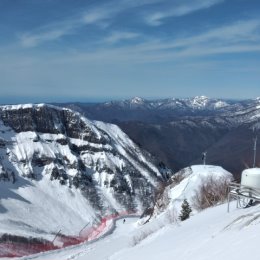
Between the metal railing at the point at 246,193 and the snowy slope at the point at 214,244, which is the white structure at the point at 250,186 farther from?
the snowy slope at the point at 214,244

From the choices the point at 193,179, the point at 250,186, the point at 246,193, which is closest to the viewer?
the point at 250,186

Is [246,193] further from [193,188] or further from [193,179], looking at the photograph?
[193,179]

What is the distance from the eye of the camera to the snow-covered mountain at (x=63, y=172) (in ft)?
396

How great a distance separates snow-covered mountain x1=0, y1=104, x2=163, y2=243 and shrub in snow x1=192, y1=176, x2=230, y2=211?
187 feet

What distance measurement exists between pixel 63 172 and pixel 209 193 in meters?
96.2

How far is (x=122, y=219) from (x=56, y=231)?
1454 cm

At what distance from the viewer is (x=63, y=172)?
142 meters

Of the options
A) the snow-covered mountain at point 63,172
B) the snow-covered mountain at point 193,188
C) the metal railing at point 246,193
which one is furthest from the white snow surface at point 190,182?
the snow-covered mountain at point 63,172

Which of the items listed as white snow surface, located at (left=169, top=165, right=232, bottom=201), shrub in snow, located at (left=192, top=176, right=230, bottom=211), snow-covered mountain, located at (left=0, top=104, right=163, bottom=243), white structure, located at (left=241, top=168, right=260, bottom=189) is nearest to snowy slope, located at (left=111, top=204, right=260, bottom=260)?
white structure, located at (left=241, top=168, right=260, bottom=189)

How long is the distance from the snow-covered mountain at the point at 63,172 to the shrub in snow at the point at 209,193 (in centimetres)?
5702

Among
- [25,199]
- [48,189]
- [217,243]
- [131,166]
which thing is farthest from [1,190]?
[217,243]

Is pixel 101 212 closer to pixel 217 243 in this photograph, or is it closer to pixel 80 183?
pixel 80 183

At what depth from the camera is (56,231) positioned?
10906cm

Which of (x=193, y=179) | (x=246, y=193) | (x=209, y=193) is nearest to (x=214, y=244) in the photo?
(x=246, y=193)
